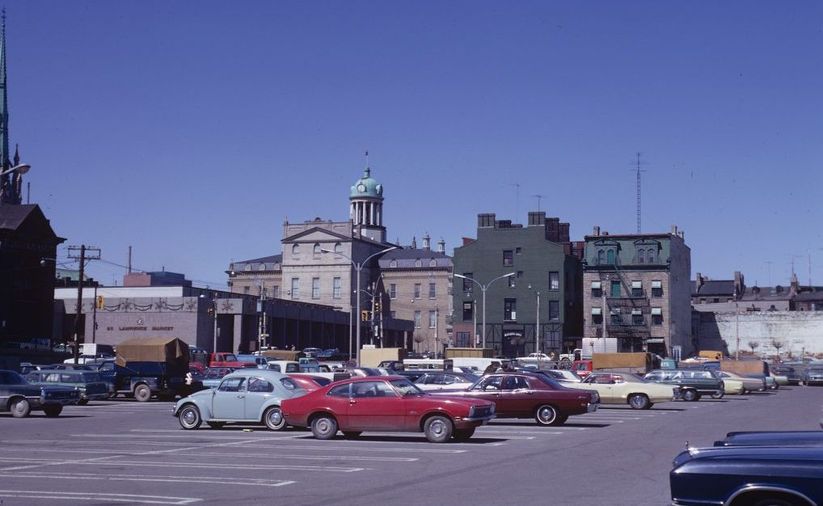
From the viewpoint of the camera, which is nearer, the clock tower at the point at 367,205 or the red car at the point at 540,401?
the red car at the point at 540,401

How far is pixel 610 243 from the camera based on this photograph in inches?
4008

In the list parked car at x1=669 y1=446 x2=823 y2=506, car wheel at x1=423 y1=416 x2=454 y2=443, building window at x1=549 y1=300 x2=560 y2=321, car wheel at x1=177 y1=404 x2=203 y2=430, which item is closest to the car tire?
car wheel at x1=177 y1=404 x2=203 y2=430

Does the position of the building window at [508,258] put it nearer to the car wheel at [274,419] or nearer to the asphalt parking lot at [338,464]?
the asphalt parking lot at [338,464]

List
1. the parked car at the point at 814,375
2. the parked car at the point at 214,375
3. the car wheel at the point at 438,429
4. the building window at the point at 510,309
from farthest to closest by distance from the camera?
the building window at the point at 510,309
the parked car at the point at 814,375
the parked car at the point at 214,375
the car wheel at the point at 438,429

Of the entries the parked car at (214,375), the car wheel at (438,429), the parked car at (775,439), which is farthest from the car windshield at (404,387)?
the parked car at (214,375)

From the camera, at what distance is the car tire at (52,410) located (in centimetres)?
3369

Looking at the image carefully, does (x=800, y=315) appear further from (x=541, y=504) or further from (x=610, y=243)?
(x=541, y=504)

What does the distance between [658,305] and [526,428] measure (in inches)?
2887

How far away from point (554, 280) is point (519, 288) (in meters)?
3.70

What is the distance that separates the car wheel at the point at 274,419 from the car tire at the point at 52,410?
389 inches

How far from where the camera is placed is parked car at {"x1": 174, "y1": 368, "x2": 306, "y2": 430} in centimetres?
2739

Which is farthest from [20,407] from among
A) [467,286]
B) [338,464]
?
[467,286]

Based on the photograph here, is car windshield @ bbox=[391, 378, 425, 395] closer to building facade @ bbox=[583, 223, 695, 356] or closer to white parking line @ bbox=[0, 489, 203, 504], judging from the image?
white parking line @ bbox=[0, 489, 203, 504]

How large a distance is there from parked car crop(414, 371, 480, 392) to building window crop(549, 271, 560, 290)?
225ft
